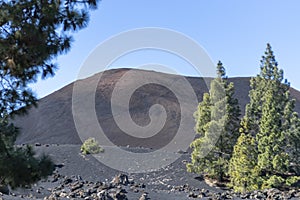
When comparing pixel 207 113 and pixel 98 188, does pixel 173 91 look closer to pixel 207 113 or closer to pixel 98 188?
pixel 207 113

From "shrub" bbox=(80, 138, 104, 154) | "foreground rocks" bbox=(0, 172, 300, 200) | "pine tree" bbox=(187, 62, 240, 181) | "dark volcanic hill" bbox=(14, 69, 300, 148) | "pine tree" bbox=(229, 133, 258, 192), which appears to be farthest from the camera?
"dark volcanic hill" bbox=(14, 69, 300, 148)

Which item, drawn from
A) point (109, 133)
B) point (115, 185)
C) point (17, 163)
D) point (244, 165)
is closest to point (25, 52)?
point (17, 163)

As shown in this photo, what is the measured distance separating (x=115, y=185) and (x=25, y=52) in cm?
1570

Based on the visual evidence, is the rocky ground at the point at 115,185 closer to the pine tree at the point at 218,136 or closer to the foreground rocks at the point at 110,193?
the foreground rocks at the point at 110,193

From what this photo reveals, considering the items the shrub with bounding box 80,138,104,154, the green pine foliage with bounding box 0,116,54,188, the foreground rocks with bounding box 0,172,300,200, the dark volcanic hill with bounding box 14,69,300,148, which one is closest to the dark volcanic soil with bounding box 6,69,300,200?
the dark volcanic hill with bounding box 14,69,300,148

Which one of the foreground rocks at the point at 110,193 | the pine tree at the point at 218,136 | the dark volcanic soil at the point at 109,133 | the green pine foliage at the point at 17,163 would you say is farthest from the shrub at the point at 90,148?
the green pine foliage at the point at 17,163

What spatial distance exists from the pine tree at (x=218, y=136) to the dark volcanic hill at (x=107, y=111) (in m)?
25.4

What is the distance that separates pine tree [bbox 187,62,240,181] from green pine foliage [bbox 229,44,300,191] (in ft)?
3.34

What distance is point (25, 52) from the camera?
22.5ft

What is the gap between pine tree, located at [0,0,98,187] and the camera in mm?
6629

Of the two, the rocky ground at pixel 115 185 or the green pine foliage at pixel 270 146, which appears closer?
the rocky ground at pixel 115 185

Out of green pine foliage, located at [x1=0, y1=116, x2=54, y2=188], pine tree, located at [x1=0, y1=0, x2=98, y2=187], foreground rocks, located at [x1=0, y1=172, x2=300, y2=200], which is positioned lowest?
foreground rocks, located at [x1=0, y1=172, x2=300, y2=200]

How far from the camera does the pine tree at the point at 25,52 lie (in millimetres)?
6629

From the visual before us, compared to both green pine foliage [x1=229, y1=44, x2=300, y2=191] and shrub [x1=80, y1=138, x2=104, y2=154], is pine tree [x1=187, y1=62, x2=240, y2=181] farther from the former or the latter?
shrub [x1=80, y1=138, x2=104, y2=154]
